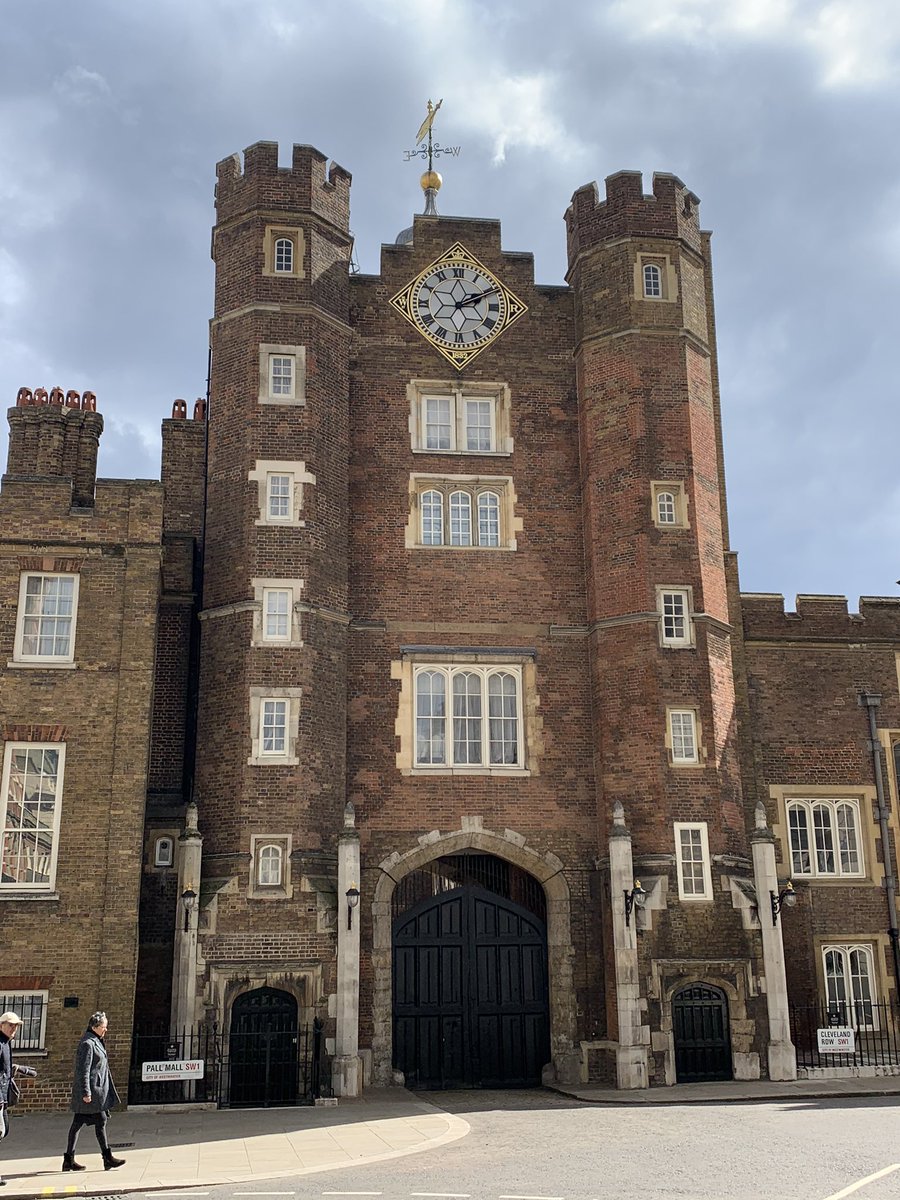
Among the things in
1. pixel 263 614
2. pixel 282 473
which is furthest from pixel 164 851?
pixel 282 473

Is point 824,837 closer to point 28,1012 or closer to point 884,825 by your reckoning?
point 884,825

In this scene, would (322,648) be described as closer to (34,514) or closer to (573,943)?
(34,514)

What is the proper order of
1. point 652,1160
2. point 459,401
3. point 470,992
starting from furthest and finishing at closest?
point 459,401, point 470,992, point 652,1160

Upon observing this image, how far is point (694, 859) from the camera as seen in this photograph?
84.0 feet

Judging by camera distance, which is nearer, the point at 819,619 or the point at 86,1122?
the point at 86,1122

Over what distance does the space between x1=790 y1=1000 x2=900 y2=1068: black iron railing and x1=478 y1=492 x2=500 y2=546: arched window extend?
12.1 metres

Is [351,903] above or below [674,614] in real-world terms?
below

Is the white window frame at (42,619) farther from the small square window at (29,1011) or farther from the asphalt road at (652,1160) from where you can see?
the asphalt road at (652,1160)

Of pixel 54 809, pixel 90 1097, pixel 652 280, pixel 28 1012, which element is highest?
pixel 652 280

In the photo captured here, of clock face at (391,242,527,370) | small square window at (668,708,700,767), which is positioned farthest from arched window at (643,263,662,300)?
small square window at (668,708,700,767)

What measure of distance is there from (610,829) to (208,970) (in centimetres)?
825

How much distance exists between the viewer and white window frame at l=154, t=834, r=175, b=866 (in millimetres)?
25422

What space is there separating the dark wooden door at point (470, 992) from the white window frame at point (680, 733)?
4510 millimetres

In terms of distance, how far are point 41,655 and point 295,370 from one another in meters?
8.50
